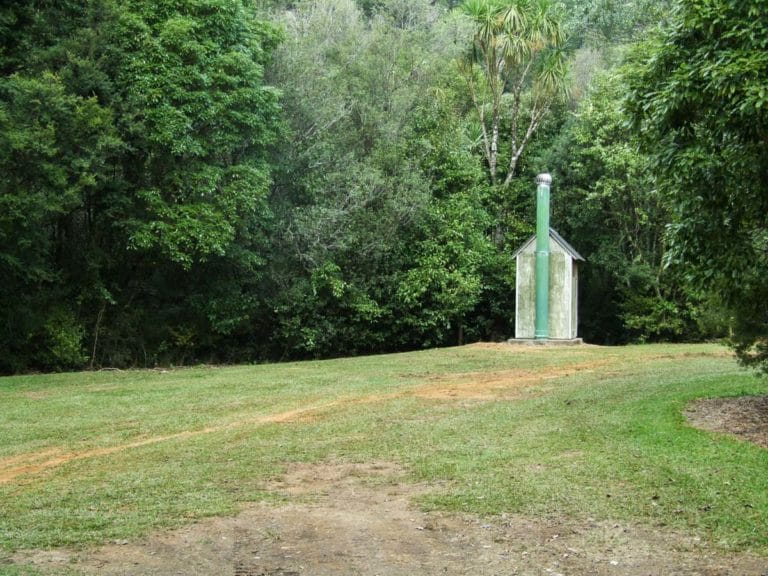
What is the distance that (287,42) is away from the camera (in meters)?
24.6

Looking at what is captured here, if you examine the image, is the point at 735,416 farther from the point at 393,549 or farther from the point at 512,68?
the point at 512,68

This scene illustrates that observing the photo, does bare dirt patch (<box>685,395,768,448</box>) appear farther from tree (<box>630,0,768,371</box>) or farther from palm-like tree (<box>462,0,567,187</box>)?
palm-like tree (<box>462,0,567,187</box>)

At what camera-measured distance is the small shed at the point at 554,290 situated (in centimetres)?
2439

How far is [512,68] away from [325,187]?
376 inches

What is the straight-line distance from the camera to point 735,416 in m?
10.6

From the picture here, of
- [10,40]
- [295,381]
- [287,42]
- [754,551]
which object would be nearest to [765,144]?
[754,551]

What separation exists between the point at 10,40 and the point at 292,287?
9134 millimetres

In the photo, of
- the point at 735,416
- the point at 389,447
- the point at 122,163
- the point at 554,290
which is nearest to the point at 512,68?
the point at 554,290

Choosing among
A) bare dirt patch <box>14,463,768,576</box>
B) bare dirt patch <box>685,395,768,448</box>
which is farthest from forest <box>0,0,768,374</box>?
bare dirt patch <box>14,463,768,576</box>

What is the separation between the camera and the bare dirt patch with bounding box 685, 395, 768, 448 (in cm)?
962

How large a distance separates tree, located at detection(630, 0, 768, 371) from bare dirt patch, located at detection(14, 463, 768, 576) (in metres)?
4.12

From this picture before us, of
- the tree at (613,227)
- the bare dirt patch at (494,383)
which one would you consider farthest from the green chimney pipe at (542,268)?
the bare dirt patch at (494,383)

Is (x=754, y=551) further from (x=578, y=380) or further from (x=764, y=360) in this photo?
(x=578, y=380)

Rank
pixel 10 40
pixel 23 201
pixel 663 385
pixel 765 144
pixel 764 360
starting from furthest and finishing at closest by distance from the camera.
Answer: pixel 10 40 < pixel 23 201 < pixel 663 385 < pixel 764 360 < pixel 765 144
